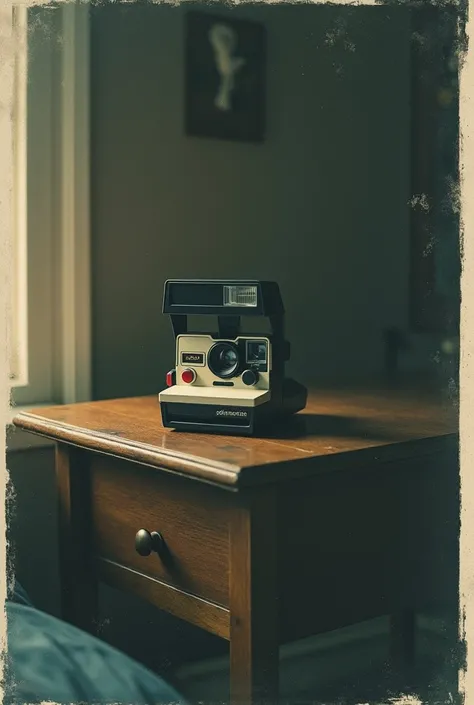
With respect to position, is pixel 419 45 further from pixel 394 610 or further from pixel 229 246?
pixel 394 610

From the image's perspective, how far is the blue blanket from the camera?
108 cm

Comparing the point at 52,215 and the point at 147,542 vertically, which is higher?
the point at 52,215

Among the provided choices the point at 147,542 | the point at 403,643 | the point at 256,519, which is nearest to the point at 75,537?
the point at 147,542

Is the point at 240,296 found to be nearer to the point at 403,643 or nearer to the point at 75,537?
the point at 75,537

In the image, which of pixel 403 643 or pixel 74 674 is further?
pixel 403 643

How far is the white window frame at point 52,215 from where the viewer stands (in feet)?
6.16

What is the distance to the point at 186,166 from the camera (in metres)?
2.08

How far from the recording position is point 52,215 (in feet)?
6.29

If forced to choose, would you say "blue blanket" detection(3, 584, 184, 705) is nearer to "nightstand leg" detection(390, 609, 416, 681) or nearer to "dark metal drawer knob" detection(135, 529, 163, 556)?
"dark metal drawer knob" detection(135, 529, 163, 556)

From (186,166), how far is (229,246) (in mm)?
211

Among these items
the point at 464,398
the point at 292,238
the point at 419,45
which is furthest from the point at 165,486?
the point at 419,45

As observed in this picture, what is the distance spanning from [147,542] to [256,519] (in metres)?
0.23

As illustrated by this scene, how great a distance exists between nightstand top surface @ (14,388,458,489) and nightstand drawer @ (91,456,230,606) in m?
0.07

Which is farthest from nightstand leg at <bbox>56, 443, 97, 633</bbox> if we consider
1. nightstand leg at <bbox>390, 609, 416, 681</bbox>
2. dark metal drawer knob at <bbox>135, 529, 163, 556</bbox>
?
nightstand leg at <bbox>390, 609, 416, 681</bbox>
